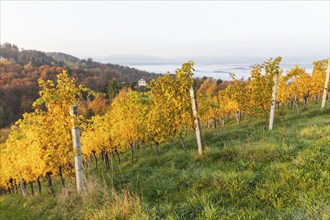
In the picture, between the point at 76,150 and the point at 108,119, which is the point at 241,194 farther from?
the point at 108,119

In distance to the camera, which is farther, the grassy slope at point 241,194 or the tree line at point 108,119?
the tree line at point 108,119

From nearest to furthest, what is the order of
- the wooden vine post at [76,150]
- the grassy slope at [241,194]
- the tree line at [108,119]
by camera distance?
the grassy slope at [241,194]
the wooden vine post at [76,150]
the tree line at [108,119]

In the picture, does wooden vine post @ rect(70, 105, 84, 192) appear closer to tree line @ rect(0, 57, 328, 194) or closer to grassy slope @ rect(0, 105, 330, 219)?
tree line @ rect(0, 57, 328, 194)

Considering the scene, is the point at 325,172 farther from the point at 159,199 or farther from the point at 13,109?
the point at 13,109

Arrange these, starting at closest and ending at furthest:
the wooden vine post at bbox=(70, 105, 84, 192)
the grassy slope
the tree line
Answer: the grassy slope < the wooden vine post at bbox=(70, 105, 84, 192) < the tree line

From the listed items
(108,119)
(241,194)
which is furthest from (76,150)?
(108,119)

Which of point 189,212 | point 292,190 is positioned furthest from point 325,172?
point 189,212

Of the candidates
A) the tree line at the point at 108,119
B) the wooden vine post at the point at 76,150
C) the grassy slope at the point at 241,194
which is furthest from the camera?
the tree line at the point at 108,119

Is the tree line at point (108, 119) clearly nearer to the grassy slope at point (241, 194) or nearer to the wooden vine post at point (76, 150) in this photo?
the wooden vine post at point (76, 150)

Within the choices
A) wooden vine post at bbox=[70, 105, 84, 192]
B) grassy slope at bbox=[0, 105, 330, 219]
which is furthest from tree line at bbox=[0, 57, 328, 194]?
grassy slope at bbox=[0, 105, 330, 219]

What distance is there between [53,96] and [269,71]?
13.7 m

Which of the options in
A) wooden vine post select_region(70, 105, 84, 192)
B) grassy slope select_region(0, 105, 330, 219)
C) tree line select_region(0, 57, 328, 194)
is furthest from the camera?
tree line select_region(0, 57, 328, 194)

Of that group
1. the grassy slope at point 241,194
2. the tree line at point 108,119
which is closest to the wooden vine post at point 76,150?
the tree line at point 108,119

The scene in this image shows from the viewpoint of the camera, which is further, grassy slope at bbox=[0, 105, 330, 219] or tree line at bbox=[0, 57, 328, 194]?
tree line at bbox=[0, 57, 328, 194]
